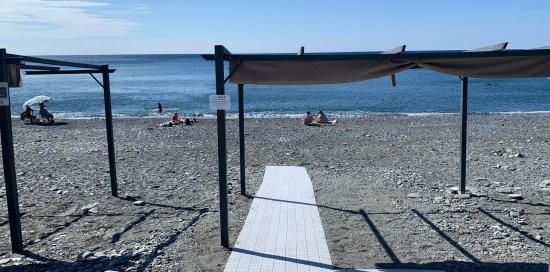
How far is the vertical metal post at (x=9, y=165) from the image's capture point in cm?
642

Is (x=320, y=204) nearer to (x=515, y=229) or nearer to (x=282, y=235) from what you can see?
(x=282, y=235)

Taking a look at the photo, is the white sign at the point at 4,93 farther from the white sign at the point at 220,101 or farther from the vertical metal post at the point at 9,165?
the white sign at the point at 220,101

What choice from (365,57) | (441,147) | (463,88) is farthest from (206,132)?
(365,57)

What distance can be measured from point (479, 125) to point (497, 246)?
19.8 m

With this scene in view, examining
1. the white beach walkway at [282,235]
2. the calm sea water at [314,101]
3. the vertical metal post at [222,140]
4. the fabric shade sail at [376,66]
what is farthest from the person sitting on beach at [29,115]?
the fabric shade sail at [376,66]

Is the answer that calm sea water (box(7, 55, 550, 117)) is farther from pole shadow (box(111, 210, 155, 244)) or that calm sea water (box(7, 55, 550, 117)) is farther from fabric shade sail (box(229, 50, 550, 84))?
fabric shade sail (box(229, 50, 550, 84))

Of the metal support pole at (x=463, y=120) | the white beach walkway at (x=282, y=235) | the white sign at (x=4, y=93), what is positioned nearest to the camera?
the white beach walkway at (x=282, y=235)

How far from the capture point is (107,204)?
9625mm

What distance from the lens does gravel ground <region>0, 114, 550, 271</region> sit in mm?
6574

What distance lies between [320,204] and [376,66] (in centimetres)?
334

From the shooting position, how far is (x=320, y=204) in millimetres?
9141

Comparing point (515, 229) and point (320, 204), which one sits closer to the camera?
point (515, 229)

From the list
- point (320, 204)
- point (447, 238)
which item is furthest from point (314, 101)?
point (447, 238)

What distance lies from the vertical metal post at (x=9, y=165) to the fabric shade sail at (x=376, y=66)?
2928mm
